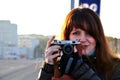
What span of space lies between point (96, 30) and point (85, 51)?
6.1 inches

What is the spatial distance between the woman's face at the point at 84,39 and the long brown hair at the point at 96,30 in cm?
2

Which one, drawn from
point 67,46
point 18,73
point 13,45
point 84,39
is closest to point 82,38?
point 84,39

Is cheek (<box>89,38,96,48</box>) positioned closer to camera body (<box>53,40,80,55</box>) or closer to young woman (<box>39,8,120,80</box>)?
young woman (<box>39,8,120,80</box>)

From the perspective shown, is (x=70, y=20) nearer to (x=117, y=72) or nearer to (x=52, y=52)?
(x=52, y=52)

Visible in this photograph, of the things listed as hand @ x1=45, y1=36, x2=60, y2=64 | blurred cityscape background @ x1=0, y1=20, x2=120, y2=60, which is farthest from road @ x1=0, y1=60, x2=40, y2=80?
hand @ x1=45, y1=36, x2=60, y2=64

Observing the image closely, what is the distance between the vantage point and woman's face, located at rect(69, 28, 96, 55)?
276 cm

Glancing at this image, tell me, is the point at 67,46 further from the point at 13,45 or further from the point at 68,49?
the point at 13,45

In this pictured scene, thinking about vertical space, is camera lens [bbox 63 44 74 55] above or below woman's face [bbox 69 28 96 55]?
below

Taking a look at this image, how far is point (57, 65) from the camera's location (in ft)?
9.04

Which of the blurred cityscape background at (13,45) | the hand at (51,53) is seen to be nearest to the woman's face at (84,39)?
the hand at (51,53)

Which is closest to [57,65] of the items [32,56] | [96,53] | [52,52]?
[52,52]

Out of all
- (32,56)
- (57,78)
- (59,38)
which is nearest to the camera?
(57,78)

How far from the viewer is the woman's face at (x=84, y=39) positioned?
109 inches

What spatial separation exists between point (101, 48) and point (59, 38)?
288 mm
